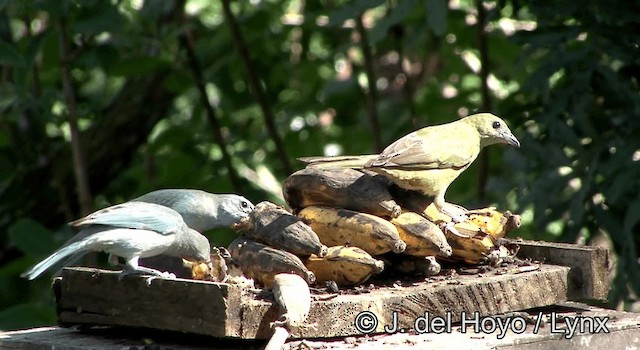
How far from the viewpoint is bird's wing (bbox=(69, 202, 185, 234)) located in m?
2.74

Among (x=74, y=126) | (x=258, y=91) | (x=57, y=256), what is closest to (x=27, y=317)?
(x=74, y=126)

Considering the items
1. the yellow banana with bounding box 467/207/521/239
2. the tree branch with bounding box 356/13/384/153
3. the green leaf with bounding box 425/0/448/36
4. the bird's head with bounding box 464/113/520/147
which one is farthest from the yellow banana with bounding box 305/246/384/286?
the tree branch with bounding box 356/13/384/153

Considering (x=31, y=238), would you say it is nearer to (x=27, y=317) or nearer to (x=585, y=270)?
(x=27, y=317)

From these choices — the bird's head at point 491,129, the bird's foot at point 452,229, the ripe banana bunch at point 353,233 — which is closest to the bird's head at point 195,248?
the ripe banana bunch at point 353,233

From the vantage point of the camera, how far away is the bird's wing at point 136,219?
9.00 feet

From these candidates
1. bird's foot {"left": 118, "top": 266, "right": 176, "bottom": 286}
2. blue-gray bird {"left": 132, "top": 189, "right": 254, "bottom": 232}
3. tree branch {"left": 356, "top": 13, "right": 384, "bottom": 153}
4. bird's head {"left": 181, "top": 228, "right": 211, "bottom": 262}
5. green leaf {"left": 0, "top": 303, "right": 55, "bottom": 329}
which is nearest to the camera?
bird's foot {"left": 118, "top": 266, "right": 176, "bottom": 286}

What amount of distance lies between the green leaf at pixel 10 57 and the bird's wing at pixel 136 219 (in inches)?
75.7

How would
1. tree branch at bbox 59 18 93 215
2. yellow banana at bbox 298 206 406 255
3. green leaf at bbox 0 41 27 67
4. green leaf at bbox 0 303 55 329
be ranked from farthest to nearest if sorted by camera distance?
1. tree branch at bbox 59 18 93 215
2. green leaf at bbox 0 303 55 329
3. green leaf at bbox 0 41 27 67
4. yellow banana at bbox 298 206 406 255

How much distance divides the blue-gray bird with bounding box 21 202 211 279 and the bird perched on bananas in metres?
0.56

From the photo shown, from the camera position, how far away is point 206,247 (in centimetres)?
283

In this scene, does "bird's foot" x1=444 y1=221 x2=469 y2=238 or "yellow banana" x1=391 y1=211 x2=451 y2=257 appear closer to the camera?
"yellow banana" x1=391 y1=211 x2=451 y2=257

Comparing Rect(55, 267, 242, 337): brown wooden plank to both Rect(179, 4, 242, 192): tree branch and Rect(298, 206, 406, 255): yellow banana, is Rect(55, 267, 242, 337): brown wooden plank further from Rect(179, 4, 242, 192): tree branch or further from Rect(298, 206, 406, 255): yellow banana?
Rect(179, 4, 242, 192): tree branch

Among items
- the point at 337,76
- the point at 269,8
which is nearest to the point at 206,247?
the point at 269,8

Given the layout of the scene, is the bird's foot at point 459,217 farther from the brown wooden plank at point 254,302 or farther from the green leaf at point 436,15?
the green leaf at point 436,15
